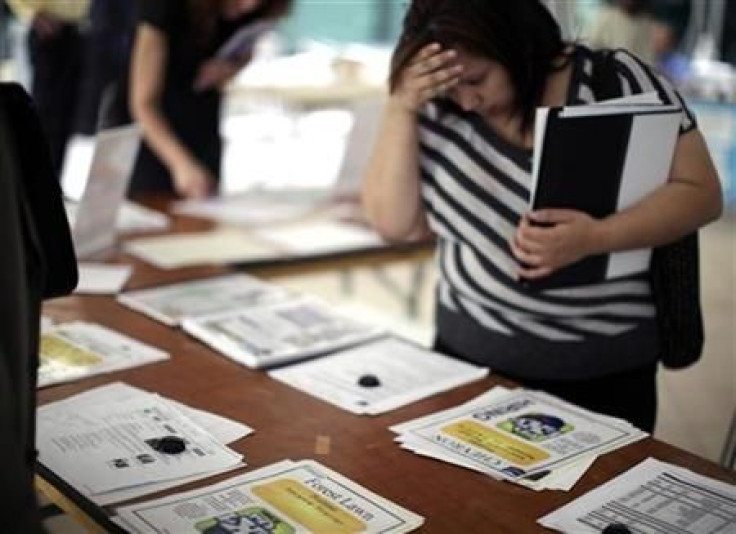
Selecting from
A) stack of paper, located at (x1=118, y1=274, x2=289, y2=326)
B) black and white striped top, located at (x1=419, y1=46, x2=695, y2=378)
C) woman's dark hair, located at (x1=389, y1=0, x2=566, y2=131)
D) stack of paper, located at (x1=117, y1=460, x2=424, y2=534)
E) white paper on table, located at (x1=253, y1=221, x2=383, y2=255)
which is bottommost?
white paper on table, located at (x1=253, y1=221, x2=383, y2=255)

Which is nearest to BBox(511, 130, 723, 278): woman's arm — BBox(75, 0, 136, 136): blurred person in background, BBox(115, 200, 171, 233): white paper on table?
BBox(115, 200, 171, 233): white paper on table

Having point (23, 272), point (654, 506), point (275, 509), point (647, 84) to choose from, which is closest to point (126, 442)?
point (275, 509)

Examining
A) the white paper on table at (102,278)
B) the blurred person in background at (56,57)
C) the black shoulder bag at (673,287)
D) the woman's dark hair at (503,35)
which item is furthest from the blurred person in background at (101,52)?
the black shoulder bag at (673,287)

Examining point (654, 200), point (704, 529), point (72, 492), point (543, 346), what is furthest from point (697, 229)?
point (72, 492)

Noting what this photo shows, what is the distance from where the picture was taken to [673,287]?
152cm

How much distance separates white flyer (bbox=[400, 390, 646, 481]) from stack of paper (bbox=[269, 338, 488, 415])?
9 cm

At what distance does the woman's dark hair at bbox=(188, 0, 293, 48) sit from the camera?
2539mm

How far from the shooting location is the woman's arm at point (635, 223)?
1.43 metres

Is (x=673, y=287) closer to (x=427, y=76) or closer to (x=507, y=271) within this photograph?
(x=507, y=271)

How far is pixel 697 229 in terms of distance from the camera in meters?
1.51

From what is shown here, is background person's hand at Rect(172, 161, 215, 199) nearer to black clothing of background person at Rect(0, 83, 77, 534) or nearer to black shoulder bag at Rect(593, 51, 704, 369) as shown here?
black shoulder bag at Rect(593, 51, 704, 369)

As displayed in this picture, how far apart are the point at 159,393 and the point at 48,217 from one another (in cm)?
62

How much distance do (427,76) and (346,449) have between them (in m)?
0.59

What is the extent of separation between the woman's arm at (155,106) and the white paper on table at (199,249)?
26 cm
